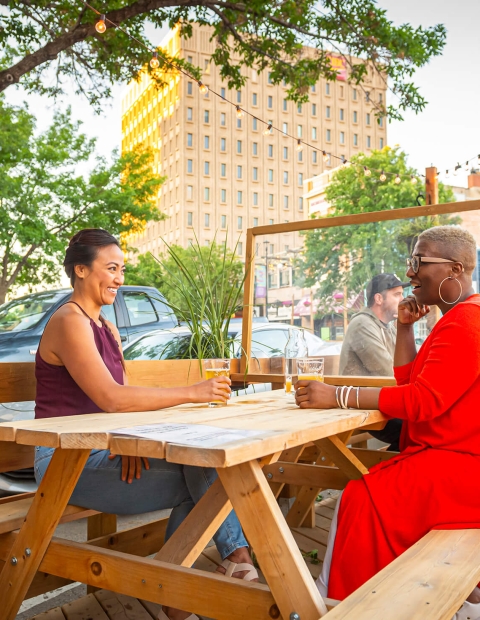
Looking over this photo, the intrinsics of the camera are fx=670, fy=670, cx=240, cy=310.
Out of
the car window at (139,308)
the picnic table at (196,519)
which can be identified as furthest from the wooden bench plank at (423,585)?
the car window at (139,308)

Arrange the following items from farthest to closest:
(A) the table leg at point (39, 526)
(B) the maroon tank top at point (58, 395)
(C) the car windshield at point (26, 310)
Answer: (C) the car windshield at point (26, 310), (B) the maroon tank top at point (58, 395), (A) the table leg at point (39, 526)

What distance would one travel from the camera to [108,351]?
260 centimetres

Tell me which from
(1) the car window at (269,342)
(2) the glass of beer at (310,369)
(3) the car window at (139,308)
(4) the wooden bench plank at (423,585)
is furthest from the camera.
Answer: (3) the car window at (139,308)

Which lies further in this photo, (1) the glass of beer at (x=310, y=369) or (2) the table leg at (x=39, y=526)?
(1) the glass of beer at (x=310, y=369)

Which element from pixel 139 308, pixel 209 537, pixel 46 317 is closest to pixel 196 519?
pixel 209 537

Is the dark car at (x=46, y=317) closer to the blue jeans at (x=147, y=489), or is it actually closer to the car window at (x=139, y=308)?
the car window at (x=139, y=308)

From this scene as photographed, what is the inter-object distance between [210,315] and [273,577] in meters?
Answer: 2.66

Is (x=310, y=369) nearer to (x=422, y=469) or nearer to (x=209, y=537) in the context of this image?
(x=422, y=469)

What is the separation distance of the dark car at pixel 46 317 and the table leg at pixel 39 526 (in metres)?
4.85

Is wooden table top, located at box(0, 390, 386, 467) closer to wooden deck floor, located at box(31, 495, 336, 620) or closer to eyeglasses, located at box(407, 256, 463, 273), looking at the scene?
eyeglasses, located at box(407, 256, 463, 273)

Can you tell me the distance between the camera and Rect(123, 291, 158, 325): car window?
27.3ft

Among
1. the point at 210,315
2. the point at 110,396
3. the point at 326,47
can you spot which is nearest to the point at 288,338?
the point at 210,315

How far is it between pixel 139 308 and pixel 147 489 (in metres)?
6.40

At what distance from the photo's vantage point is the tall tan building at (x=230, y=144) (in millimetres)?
76438
